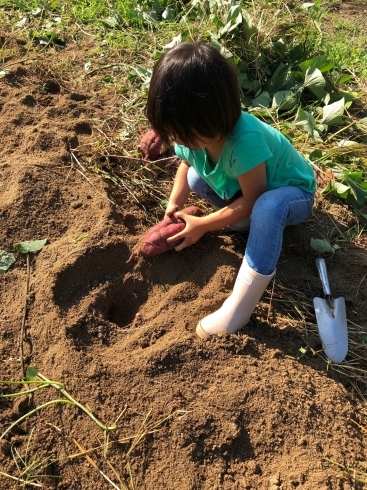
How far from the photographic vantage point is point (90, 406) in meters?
1.62

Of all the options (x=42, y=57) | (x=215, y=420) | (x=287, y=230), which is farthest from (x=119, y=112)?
(x=215, y=420)

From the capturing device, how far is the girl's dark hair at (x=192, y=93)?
1496mm

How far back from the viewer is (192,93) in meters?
1.50

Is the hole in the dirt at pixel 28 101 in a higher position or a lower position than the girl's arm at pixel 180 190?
higher

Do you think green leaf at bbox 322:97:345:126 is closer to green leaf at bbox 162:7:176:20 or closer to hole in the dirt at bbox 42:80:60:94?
green leaf at bbox 162:7:176:20

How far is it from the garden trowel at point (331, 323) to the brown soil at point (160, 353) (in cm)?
5

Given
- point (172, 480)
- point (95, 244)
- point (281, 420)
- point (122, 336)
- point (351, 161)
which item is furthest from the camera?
point (351, 161)

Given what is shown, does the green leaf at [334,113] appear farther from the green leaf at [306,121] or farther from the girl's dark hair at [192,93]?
the girl's dark hair at [192,93]

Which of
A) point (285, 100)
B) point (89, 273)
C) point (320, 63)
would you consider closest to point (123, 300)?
point (89, 273)

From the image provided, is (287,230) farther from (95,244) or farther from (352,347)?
(95,244)

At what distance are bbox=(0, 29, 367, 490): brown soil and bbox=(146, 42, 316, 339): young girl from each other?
0.16 metres

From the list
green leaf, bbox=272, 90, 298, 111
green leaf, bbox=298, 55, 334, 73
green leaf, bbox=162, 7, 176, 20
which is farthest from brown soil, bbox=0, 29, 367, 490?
green leaf, bbox=162, 7, 176, 20

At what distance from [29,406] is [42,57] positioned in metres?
2.46

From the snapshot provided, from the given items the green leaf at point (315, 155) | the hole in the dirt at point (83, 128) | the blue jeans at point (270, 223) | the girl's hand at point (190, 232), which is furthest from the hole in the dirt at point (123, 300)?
the green leaf at point (315, 155)
